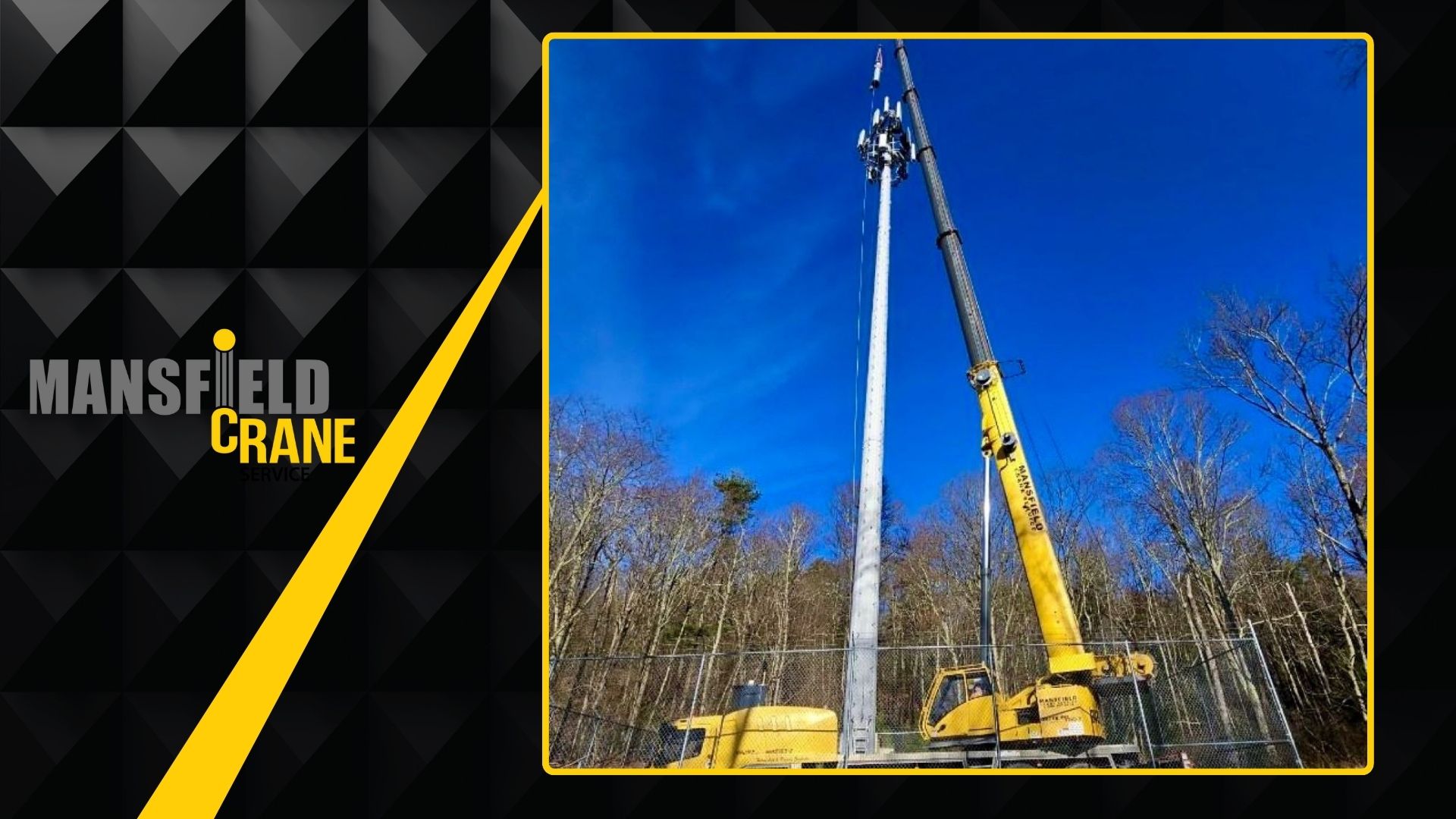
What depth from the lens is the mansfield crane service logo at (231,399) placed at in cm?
338

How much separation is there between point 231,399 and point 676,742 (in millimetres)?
6130

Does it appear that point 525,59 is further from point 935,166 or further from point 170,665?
point 935,166

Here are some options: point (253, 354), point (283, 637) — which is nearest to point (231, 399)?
point (253, 354)

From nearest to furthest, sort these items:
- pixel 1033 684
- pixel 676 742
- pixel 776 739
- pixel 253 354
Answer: pixel 253 354 < pixel 776 739 < pixel 1033 684 < pixel 676 742

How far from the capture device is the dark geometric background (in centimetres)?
334

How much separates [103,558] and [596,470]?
29.7 ft

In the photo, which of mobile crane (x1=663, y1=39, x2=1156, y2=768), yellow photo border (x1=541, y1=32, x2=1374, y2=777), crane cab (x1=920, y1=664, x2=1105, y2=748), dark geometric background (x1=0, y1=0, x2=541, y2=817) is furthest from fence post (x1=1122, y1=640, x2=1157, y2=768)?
dark geometric background (x1=0, y1=0, x2=541, y2=817)

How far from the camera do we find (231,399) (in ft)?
11.2

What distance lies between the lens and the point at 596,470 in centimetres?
1241

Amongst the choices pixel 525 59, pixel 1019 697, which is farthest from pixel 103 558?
pixel 1019 697

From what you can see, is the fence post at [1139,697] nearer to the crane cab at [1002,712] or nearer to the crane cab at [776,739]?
the crane cab at [1002,712]

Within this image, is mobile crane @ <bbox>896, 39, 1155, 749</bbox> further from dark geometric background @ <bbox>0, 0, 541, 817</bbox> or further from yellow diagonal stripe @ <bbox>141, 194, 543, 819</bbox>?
yellow diagonal stripe @ <bbox>141, 194, 543, 819</bbox>

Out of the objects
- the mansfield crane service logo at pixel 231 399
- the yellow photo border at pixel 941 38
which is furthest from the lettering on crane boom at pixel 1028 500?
the mansfield crane service logo at pixel 231 399

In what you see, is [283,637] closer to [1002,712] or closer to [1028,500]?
[1002,712]
